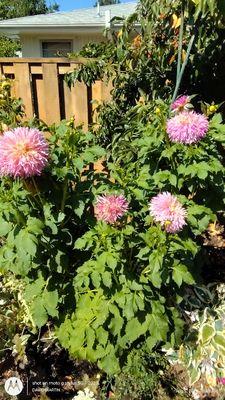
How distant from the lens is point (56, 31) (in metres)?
12.9

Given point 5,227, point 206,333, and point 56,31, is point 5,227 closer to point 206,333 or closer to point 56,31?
point 206,333

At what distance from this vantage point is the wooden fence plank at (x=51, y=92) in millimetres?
3291

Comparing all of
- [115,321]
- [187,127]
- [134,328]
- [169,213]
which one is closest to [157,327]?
[134,328]

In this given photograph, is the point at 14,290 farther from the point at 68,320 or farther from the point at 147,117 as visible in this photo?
the point at 147,117

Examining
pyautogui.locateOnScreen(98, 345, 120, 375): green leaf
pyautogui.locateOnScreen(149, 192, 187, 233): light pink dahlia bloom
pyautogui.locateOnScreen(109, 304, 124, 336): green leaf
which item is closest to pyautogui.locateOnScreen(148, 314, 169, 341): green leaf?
pyautogui.locateOnScreen(109, 304, 124, 336): green leaf

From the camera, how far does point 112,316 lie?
2.29 m

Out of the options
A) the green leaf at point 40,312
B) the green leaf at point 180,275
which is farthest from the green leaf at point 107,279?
the green leaf at point 40,312

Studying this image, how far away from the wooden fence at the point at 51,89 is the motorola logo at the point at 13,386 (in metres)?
1.96

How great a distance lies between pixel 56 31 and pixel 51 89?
10598 mm

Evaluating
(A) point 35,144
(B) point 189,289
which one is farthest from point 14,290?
(A) point 35,144

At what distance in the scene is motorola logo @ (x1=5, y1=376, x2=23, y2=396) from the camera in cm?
242

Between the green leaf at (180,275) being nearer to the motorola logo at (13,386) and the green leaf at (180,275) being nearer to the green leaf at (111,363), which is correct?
the green leaf at (111,363)

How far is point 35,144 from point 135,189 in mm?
632

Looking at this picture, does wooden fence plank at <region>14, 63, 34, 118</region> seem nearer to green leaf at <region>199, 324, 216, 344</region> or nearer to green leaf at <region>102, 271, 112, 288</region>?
green leaf at <region>102, 271, 112, 288</region>
